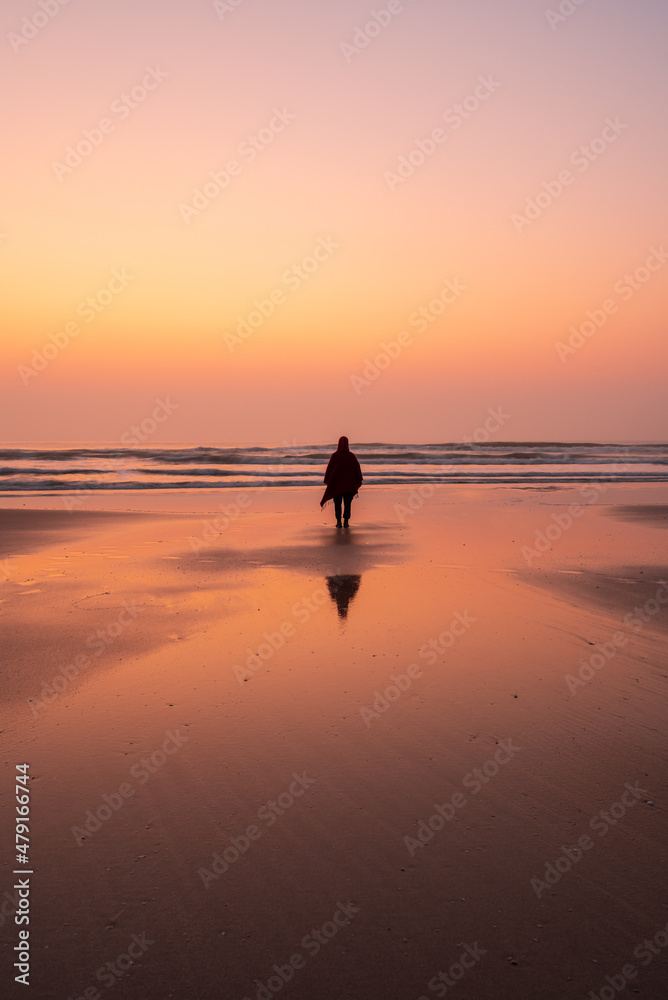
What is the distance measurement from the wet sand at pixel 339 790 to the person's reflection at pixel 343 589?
66 mm

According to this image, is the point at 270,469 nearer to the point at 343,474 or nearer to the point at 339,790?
the point at 343,474

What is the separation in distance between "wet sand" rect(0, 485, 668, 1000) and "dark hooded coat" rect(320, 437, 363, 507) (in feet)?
21.7

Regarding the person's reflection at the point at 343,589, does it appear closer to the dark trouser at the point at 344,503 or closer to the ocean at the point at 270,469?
the dark trouser at the point at 344,503

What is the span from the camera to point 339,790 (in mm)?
3557

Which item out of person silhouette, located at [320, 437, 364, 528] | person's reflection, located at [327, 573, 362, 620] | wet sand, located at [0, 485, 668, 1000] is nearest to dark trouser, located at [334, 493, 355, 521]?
person silhouette, located at [320, 437, 364, 528]

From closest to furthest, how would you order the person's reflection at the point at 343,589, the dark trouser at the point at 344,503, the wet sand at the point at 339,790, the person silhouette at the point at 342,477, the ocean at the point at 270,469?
the wet sand at the point at 339,790 < the person's reflection at the point at 343,589 < the person silhouette at the point at 342,477 < the dark trouser at the point at 344,503 < the ocean at the point at 270,469

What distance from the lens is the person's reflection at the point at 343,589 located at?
7.59 m

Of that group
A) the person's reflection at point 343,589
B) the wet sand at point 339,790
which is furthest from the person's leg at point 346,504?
the wet sand at point 339,790

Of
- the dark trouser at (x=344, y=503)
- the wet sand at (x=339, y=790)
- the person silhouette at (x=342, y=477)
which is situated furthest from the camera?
the dark trouser at (x=344, y=503)

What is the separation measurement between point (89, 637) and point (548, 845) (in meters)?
4.67

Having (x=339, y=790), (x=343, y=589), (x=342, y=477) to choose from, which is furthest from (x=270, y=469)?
(x=339, y=790)

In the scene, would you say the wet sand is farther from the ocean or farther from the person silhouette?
the ocean

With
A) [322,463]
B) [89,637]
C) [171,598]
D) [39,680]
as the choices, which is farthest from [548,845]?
[322,463]

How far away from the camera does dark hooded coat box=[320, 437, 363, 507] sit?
1488 cm
